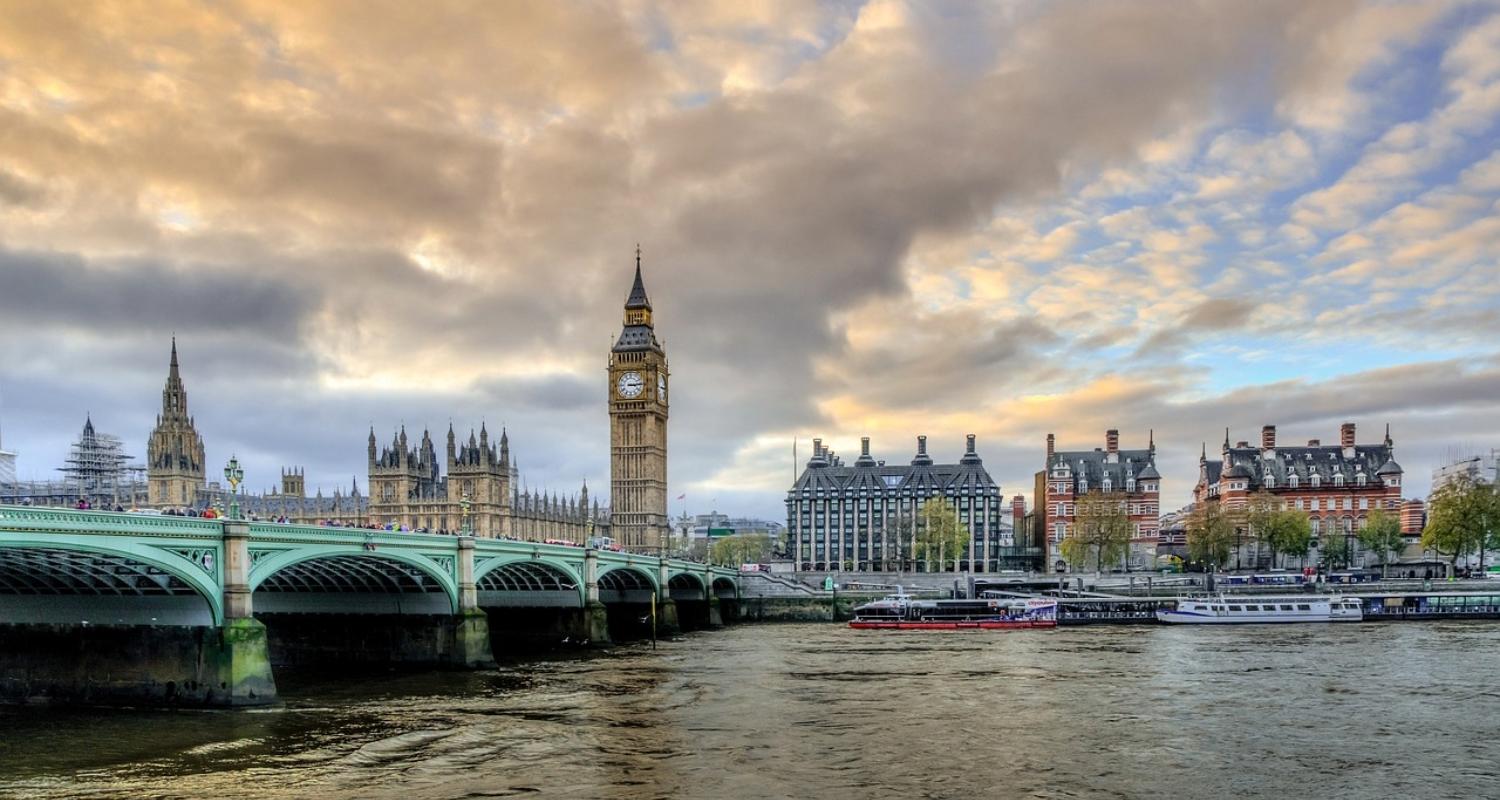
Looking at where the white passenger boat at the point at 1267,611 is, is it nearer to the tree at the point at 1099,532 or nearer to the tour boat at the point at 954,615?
the tour boat at the point at 954,615

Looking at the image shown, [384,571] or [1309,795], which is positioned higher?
[384,571]

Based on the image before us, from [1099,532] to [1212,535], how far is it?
13.3 meters

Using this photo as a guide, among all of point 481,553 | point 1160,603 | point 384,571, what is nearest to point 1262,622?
point 1160,603

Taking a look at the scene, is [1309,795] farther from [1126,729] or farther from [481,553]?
[481,553]

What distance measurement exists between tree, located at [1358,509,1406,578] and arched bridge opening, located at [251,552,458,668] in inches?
4325

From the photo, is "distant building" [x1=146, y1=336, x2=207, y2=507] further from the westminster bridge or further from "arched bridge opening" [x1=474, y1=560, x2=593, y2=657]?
the westminster bridge

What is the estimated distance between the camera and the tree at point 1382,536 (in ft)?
437

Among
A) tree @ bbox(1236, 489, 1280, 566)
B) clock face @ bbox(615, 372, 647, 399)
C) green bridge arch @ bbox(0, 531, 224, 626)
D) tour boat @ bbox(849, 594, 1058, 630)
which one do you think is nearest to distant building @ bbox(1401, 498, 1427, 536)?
tree @ bbox(1236, 489, 1280, 566)

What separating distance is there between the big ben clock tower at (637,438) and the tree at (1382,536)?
99.8 meters

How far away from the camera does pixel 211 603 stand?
43.2m

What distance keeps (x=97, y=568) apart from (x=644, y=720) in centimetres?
1984

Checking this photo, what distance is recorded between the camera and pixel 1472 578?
119812mm

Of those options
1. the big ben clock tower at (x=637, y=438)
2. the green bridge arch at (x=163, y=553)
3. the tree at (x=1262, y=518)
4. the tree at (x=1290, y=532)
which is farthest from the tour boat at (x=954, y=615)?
the big ben clock tower at (x=637, y=438)

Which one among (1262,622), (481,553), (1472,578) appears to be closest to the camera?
(481,553)
